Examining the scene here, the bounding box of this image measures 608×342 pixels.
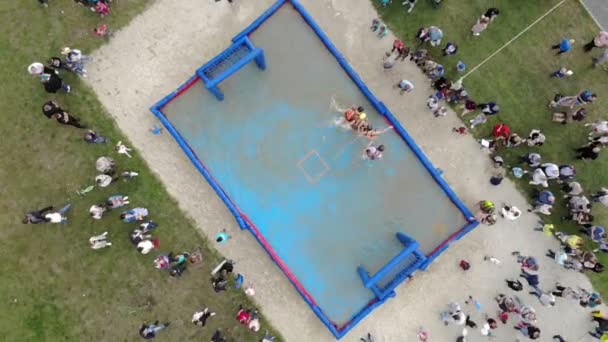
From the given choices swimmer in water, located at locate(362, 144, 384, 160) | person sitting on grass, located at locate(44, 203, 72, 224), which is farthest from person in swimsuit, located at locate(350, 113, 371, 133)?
person sitting on grass, located at locate(44, 203, 72, 224)

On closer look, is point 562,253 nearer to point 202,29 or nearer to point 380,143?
point 380,143

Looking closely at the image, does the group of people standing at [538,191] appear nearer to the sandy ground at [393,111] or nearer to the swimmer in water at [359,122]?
the sandy ground at [393,111]

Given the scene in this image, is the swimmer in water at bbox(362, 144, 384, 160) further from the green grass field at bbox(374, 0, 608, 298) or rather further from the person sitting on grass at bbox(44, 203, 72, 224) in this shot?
the person sitting on grass at bbox(44, 203, 72, 224)

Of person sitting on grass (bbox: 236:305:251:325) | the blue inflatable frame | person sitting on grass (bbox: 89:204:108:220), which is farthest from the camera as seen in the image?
person sitting on grass (bbox: 236:305:251:325)

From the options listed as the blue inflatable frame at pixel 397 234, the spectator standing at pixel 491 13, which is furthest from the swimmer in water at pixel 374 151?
the spectator standing at pixel 491 13

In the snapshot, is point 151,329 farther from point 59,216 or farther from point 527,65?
point 527,65

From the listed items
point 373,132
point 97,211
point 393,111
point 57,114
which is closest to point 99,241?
point 97,211
